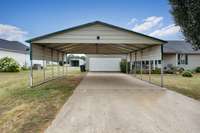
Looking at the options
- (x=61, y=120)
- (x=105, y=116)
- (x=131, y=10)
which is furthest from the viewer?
(x=131, y=10)

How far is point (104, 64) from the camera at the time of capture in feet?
98.5

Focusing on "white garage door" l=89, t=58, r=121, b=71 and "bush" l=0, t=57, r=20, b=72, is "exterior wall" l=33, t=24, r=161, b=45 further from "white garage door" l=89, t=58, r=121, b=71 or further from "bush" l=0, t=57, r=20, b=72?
"white garage door" l=89, t=58, r=121, b=71

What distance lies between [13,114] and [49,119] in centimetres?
133

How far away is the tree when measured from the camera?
7.67 m

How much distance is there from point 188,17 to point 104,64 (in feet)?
73.1

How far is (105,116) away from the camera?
522cm

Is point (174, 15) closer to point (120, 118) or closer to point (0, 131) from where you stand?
point (120, 118)

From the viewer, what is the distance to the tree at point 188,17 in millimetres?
7673

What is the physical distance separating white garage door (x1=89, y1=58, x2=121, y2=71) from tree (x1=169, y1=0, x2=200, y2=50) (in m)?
20.7

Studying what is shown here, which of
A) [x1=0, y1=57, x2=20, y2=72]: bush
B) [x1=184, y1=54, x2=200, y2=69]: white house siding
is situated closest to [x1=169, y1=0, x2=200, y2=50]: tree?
[x1=184, y1=54, x2=200, y2=69]: white house siding

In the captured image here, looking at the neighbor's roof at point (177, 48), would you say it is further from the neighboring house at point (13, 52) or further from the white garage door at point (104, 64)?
the neighboring house at point (13, 52)

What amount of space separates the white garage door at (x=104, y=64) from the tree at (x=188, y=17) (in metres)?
20.7

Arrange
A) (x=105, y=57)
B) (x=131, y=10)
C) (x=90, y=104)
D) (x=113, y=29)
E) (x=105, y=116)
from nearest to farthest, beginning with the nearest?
(x=105, y=116)
(x=90, y=104)
(x=113, y=29)
(x=131, y=10)
(x=105, y=57)

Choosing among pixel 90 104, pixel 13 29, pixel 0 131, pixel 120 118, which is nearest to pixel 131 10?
pixel 90 104
